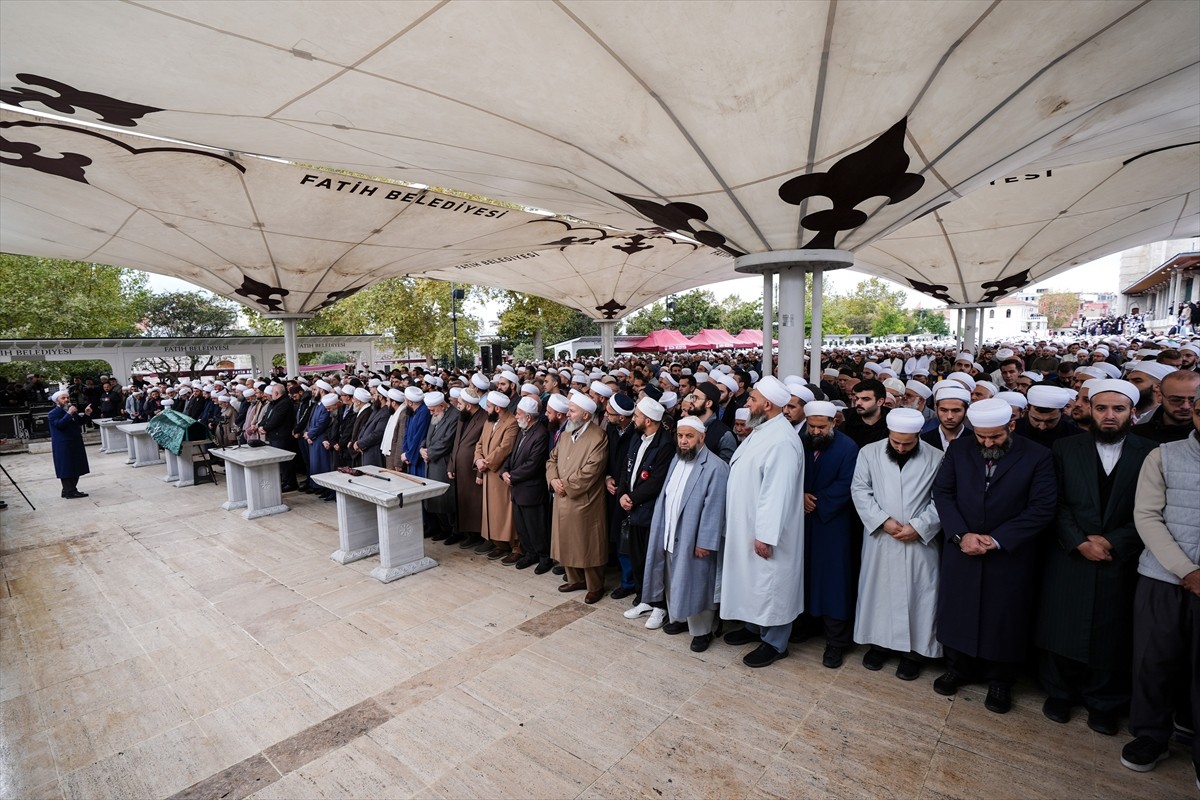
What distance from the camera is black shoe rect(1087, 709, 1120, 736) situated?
120 inches

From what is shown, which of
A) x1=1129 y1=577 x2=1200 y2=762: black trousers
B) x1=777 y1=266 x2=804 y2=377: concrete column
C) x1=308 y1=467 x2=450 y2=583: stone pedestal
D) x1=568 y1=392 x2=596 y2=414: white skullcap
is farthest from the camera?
x1=777 y1=266 x2=804 y2=377: concrete column

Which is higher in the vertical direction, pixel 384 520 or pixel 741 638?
pixel 384 520

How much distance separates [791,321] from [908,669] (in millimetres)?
6538

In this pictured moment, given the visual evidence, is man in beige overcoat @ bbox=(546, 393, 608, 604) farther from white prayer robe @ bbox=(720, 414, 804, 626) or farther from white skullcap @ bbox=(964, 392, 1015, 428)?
white skullcap @ bbox=(964, 392, 1015, 428)

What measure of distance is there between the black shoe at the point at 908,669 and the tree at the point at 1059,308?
11135 centimetres

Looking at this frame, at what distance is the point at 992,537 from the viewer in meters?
3.08

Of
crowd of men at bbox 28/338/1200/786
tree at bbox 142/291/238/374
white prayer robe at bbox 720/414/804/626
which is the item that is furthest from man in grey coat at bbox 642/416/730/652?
tree at bbox 142/291/238/374

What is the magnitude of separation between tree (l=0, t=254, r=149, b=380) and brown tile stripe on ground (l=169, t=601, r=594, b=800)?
31417 mm

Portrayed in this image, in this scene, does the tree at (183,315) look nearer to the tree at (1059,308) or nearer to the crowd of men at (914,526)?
the crowd of men at (914,526)

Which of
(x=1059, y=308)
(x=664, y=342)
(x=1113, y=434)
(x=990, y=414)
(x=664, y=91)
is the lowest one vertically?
(x=1113, y=434)

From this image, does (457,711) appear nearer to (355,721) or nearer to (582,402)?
(355,721)

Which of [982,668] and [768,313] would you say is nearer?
[982,668]

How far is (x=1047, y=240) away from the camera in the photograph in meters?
17.0

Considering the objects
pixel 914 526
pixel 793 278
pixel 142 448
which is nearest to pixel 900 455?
pixel 914 526
